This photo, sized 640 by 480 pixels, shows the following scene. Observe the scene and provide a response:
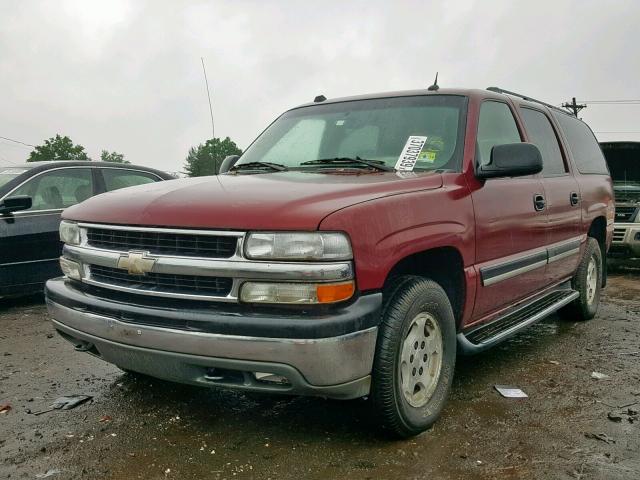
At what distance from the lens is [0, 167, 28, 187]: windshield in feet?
Result: 20.8

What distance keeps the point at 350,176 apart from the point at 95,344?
1566 mm

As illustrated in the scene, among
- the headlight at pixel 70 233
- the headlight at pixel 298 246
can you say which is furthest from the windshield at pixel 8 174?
the headlight at pixel 298 246

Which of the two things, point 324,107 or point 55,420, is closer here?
point 55,420

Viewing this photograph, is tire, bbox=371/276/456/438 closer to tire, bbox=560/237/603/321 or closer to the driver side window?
tire, bbox=560/237/603/321

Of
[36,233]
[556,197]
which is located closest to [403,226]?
[556,197]

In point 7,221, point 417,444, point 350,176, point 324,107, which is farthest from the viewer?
point 7,221

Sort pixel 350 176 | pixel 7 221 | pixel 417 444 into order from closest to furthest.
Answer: pixel 417 444 < pixel 350 176 < pixel 7 221

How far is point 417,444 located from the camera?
3.03 m

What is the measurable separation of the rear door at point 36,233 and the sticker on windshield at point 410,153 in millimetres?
4231

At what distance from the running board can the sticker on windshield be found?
1018mm

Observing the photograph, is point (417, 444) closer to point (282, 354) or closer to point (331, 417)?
point (331, 417)

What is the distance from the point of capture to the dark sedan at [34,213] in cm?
612

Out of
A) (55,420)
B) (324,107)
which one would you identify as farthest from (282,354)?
(324,107)

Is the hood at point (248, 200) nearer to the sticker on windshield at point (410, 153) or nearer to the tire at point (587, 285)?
the sticker on windshield at point (410, 153)
